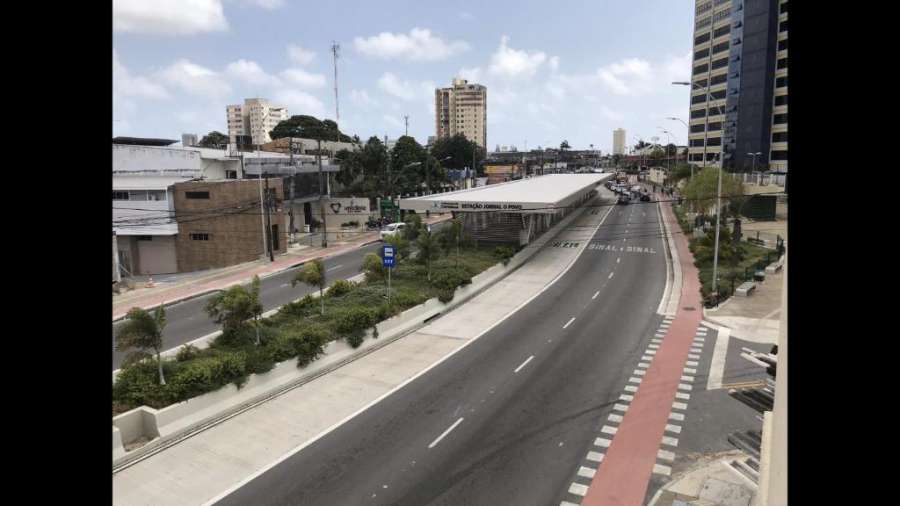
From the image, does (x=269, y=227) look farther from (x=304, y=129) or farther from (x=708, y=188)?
(x=304, y=129)

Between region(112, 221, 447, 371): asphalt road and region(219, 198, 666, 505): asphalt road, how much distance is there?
8803 millimetres

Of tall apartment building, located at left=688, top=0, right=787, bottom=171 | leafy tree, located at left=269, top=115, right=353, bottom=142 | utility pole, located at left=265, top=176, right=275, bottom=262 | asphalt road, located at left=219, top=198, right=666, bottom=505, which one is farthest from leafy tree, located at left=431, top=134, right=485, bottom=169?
asphalt road, located at left=219, top=198, right=666, bottom=505

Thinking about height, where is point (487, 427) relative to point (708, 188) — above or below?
below

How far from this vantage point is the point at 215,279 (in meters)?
35.1

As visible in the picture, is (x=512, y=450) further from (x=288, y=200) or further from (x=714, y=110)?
(x=714, y=110)

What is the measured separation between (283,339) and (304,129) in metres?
102

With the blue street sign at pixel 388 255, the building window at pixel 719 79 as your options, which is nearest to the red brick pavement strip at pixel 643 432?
the blue street sign at pixel 388 255

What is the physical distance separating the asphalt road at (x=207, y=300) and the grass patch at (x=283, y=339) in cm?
235

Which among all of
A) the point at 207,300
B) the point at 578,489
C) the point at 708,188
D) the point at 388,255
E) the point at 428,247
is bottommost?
the point at 578,489

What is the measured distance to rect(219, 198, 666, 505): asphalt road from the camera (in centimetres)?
1197

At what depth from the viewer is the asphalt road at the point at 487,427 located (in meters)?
12.0

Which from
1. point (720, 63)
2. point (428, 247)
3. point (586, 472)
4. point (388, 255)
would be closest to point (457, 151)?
point (720, 63)
